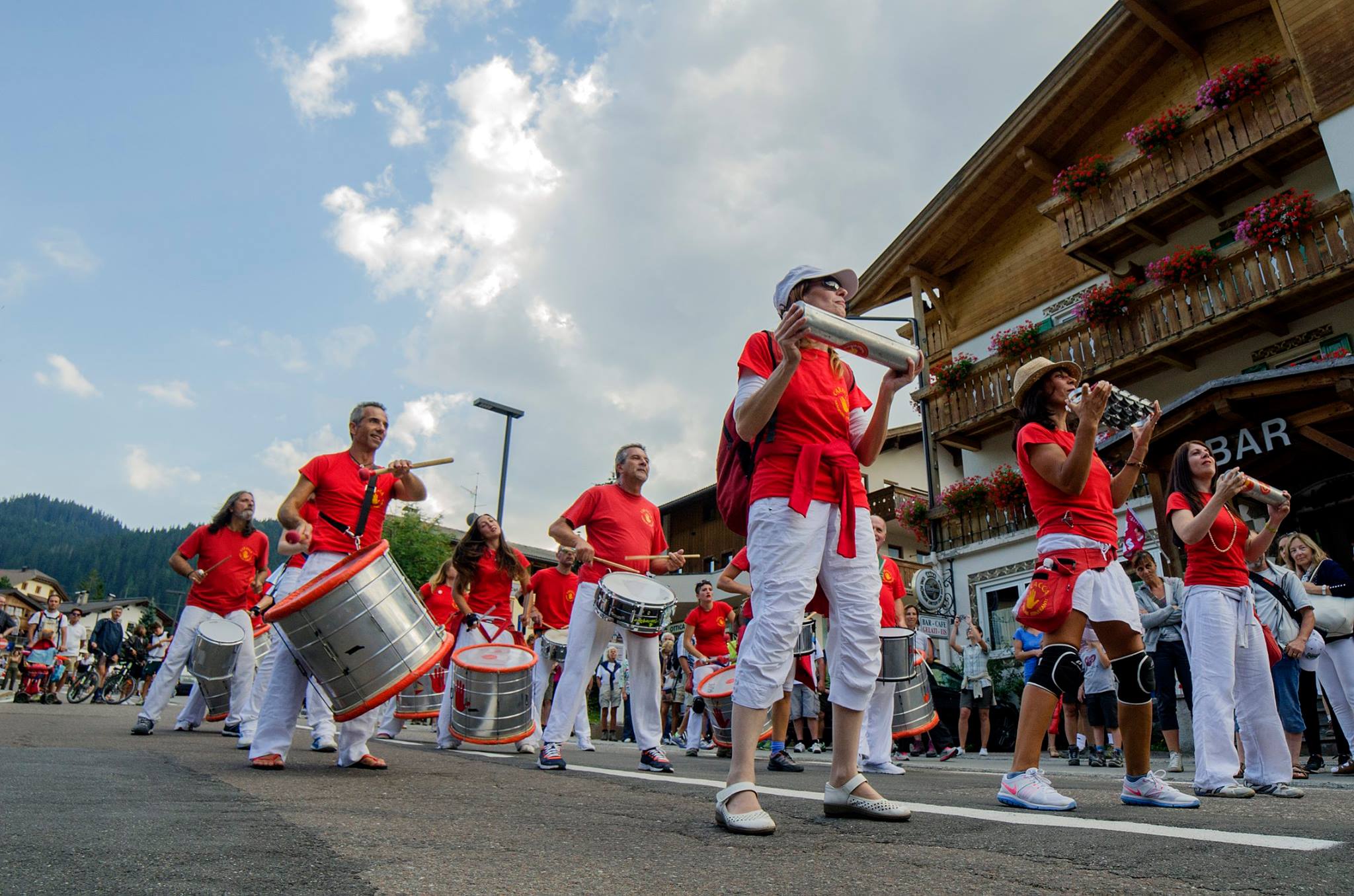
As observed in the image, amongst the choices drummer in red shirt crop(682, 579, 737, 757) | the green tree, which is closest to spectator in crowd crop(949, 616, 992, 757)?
drummer in red shirt crop(682, 579, 737, 757)

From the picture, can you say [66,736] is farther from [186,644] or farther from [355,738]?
[355,738]

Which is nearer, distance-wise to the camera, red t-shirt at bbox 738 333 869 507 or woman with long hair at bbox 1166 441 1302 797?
red t-shirt at bbox 738 333 869 507

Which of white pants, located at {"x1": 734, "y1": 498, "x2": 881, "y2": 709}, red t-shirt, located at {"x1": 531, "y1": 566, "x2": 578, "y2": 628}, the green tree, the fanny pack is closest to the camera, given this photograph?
white pants, located at {"x1": 734, "y1": 498, "x2": 881, "y2": 709}

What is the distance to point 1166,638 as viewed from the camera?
8.58m

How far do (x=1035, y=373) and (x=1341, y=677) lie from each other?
17.0 feet

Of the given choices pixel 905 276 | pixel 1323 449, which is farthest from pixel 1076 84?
pixel 1323 449

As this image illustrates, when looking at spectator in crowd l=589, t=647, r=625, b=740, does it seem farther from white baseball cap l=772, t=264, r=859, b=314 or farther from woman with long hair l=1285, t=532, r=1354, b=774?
white baseball cap l=772, t=264, r=859, b=314

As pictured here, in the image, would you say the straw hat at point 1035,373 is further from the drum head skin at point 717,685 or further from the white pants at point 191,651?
the white pants at point 191,651

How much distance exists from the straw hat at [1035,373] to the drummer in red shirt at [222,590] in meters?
7.36

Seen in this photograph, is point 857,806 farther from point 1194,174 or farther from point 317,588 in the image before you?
point 1194,174

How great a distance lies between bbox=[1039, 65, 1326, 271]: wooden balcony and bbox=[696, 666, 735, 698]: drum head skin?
42.3 feet

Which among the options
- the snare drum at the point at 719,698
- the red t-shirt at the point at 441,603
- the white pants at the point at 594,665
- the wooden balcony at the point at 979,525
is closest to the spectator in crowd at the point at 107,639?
the red t-shirt at the point at 441,603

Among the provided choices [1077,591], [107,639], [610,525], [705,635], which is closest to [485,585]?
[610,525]

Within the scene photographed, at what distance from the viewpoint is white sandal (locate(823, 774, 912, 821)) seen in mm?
3250
